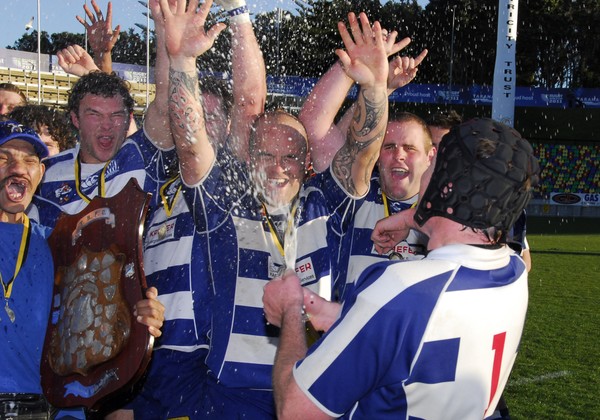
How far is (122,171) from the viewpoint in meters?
4.06

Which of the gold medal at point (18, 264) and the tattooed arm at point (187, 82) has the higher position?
the tattooed arm at point (187, 82)

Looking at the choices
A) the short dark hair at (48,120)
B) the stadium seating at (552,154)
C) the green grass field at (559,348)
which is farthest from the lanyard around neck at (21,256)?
the stadium seating at (552,154)

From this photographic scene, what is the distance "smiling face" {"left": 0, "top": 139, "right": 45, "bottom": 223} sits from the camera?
3.38m

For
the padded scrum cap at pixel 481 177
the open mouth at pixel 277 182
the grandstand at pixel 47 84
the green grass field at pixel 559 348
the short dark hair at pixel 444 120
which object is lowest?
the green grass field at pixel 559 348

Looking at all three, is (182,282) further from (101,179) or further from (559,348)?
(559,348)

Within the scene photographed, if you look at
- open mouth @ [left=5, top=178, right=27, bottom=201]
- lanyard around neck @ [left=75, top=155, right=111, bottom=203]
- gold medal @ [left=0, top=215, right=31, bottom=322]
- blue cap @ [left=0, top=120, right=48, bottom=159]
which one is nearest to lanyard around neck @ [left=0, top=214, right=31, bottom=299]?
gold medal @ [left=0, top=215, right=31, bottom=322]

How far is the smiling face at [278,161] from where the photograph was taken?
3.41m

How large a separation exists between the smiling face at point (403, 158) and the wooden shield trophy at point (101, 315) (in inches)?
49.4

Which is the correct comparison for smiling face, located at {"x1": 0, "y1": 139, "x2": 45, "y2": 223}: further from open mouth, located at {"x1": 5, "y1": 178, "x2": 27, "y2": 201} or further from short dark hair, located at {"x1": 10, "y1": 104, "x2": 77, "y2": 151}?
short dark hair, located at {"x1": 10, "y1": 104, "x2": 77, "y2": 151}

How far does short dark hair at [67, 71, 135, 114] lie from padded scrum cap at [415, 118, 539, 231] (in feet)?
9.15

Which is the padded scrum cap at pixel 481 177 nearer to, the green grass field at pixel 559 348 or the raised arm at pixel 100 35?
the raised arm at pixel 100 35

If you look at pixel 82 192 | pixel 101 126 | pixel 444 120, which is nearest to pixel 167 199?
pixel 82 192

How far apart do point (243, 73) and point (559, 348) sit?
6.16 m

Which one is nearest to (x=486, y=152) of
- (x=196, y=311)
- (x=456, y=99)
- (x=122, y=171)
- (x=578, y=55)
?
(x=196, y=311)
